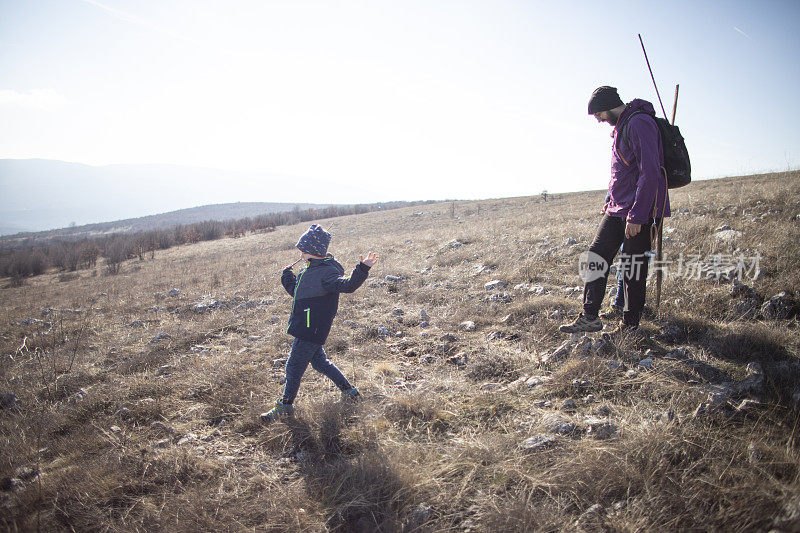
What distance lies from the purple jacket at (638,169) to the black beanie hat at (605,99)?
0.12 m

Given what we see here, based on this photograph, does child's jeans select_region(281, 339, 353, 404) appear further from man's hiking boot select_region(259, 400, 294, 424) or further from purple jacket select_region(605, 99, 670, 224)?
purple jacket select_region(605, 99, 670, 224)

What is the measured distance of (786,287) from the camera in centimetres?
364

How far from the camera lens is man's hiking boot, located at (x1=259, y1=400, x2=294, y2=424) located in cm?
309

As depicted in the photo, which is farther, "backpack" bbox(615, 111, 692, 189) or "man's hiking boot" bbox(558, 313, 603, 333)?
"man's hiking boot" bbox(558, 313, 603, 333)

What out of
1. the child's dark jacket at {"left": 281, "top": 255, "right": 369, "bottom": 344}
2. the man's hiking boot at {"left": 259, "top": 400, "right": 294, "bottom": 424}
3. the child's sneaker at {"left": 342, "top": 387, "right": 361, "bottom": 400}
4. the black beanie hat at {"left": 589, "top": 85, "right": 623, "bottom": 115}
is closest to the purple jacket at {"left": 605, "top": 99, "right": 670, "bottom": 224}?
the black beanie hat at {"left": 589, "top": 85, "right": 623, "bottom": 115}

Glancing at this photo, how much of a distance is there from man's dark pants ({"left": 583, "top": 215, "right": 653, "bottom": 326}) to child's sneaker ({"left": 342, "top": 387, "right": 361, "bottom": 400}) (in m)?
2.49

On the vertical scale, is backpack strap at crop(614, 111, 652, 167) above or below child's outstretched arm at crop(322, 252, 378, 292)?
above

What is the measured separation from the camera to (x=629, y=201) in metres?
3.40

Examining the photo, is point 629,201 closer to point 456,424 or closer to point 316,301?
point 456,424

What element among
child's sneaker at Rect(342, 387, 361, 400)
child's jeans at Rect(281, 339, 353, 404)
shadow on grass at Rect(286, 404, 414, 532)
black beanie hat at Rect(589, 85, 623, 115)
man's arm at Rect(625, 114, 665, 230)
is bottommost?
shadow on grass at Rect(286, 404, 414, 532)

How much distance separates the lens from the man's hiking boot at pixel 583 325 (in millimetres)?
3623

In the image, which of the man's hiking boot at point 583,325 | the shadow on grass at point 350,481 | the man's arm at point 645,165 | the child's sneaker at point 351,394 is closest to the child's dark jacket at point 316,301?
the child's sneaker at point 351,394

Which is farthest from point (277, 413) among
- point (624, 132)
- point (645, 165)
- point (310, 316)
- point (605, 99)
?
point (605, 99)

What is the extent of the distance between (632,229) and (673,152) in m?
0.81
